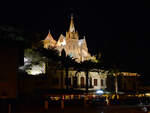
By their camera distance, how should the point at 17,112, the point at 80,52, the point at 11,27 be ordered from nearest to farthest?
the point at 17,112, the point at 11,27, the point at 80,52

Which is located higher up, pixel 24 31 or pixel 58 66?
pixel 24 31

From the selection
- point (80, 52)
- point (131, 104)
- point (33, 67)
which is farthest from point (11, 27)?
point (80, 52)

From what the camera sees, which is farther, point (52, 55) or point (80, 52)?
point (80, 52)

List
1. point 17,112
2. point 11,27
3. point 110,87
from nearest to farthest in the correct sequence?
point 17,112 → point 11,27 → point 110,87

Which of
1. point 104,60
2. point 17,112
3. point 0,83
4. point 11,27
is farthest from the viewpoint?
point 104,60

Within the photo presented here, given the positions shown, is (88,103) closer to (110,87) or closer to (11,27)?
(11,27)

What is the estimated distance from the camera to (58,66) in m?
41.2

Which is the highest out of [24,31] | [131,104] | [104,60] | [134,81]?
[24,31]

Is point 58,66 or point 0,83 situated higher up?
point 58,66

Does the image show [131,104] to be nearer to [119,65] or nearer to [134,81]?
[119,65]

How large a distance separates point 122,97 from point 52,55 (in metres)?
13.9

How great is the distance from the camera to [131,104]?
36500mm

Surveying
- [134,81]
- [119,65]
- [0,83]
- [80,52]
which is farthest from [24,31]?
[80,52]

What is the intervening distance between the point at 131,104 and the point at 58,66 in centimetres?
1393
